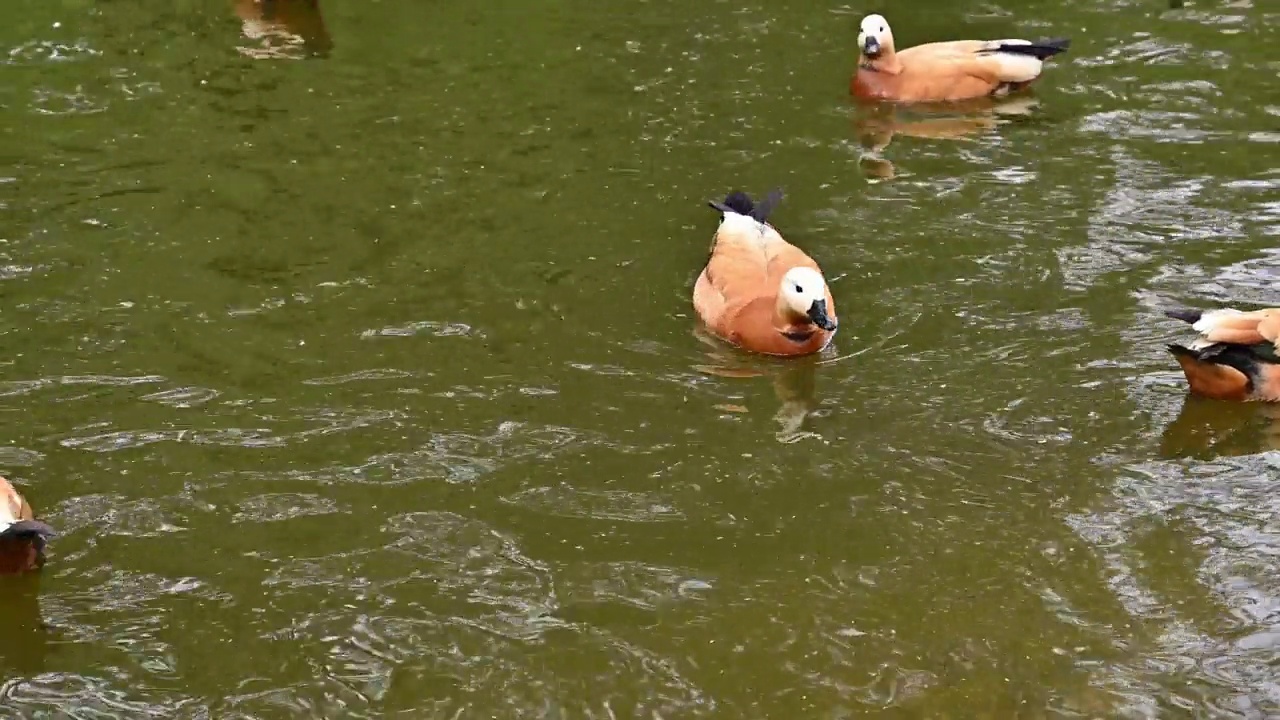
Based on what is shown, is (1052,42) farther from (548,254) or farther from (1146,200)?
(548,254)

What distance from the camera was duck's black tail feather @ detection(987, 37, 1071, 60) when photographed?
11500 millimetres

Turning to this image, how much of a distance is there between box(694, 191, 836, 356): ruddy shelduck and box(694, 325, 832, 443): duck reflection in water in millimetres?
61

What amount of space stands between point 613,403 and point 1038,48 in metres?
6.31

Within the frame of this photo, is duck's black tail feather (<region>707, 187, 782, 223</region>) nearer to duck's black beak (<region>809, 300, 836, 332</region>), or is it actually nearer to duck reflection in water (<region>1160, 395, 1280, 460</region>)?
duck's black beak (<region>809, 300, 836, 332</region>)

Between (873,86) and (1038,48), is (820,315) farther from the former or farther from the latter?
(1038,48)

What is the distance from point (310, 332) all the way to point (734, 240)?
2432mm

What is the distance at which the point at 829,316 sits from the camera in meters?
A: 7.36

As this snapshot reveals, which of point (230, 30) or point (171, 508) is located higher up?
point (230, 30)

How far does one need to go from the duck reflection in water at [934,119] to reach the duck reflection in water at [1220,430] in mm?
3941

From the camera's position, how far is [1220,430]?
661 centimetres

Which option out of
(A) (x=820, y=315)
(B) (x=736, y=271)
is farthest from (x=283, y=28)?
(A) (x=820, y=315)

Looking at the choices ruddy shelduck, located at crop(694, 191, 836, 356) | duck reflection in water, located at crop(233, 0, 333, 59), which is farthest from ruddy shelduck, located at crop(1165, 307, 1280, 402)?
duck reflection in water, located at crop(233, 0, 333, 59)

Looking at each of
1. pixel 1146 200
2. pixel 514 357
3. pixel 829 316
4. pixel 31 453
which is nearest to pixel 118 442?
pixel 31 453

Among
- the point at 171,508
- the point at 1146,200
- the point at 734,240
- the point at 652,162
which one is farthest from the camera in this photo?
the point at 652,162
